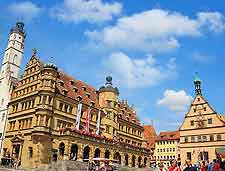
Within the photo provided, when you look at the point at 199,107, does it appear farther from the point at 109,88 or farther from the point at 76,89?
the point at 76,89

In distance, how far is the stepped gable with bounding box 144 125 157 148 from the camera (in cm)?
9266

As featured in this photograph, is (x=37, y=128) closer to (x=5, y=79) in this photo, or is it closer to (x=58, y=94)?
(x=58, y=94)

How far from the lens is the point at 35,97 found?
50875 mm

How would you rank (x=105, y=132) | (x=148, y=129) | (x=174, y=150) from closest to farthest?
1. (x=105, y=132)
2. (x=174, y=150)
3. (x=148, y=129)

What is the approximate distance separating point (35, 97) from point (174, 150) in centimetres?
5106

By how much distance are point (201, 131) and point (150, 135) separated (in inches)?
1387

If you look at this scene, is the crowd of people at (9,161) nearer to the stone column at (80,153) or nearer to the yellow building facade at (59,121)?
the yellow building facade at (59,121)

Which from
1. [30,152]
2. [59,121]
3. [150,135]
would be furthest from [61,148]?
[150,135]

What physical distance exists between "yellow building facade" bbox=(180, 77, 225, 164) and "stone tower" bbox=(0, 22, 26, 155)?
36.6m

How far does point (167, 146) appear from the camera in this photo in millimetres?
89812

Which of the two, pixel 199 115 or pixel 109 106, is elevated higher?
pixel 109 106

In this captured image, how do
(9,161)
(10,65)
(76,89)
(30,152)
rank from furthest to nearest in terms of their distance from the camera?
(10,65) < (76,89) < (9,161) < (30,152)

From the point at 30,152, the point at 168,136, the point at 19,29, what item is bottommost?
the point at 30,152

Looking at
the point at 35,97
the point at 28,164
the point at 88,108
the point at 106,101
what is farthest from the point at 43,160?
the point at 106,101
